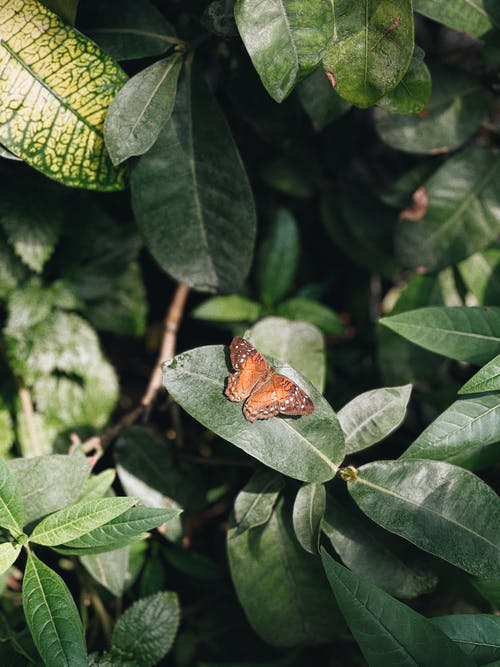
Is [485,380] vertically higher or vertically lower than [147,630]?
higher

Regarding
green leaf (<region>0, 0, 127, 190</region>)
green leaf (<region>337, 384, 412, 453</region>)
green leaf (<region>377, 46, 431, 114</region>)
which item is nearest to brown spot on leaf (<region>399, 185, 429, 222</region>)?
green leaf (<region>377, 46, 431, 114</region>)

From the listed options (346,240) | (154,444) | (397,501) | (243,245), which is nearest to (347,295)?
(346,240)

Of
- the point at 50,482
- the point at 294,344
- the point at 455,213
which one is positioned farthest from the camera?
the point at 455,213

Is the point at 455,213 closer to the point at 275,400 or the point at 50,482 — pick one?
the point at 275,400

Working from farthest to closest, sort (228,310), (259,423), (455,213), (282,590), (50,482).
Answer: (228,310) → (455,213) → (282,590) → (50,482) → (259,423)

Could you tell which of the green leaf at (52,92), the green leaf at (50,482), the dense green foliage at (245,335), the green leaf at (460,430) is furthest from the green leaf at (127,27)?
the green leaf at (460,430)

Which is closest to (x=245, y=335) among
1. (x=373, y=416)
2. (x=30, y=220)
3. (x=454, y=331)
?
(x=373, y=416)

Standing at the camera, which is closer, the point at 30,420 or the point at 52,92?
the point at 52,92

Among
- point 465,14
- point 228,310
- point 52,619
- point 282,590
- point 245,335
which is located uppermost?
point 465,14

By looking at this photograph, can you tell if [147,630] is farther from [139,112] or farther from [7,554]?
[139,112]
